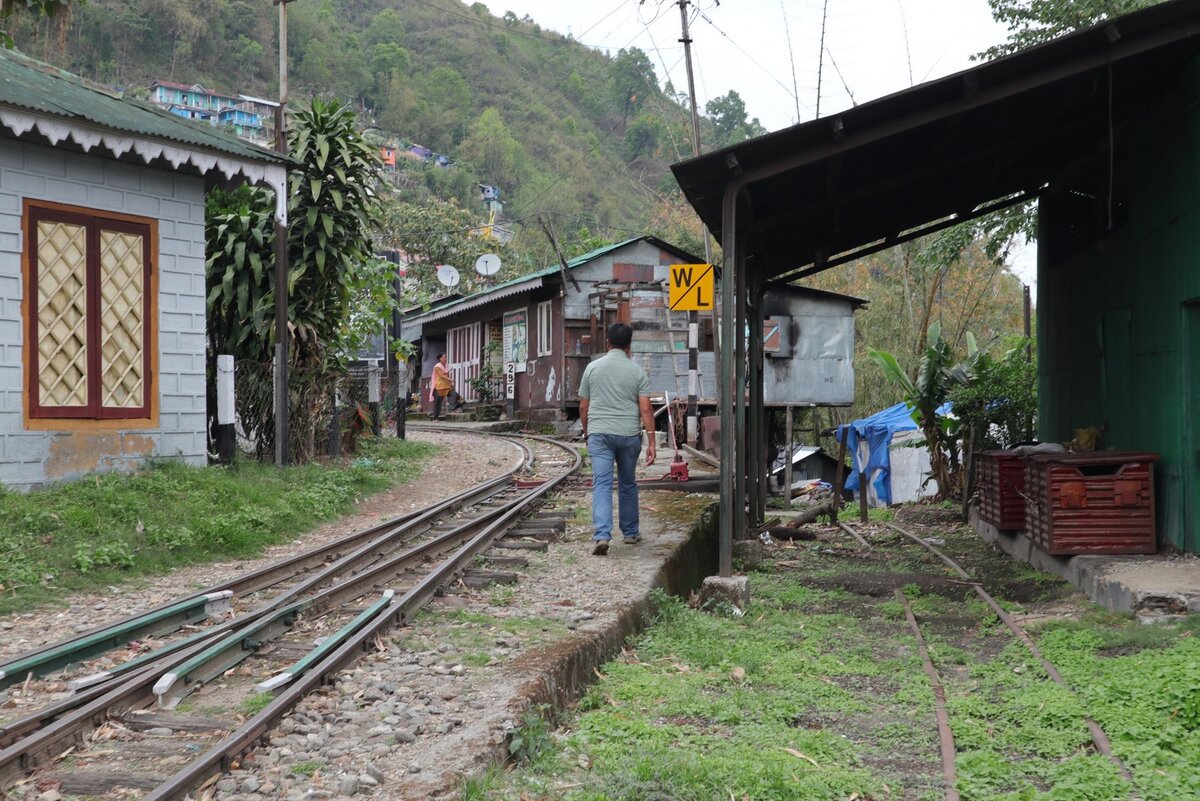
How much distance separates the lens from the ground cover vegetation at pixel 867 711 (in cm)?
456

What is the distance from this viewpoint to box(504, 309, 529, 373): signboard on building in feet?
106

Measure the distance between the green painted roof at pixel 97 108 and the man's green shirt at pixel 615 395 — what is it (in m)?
5.05

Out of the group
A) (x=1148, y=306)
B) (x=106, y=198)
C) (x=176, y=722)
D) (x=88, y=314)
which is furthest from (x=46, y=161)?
(x=1148, y=306)

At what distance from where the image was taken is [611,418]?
9.35 m

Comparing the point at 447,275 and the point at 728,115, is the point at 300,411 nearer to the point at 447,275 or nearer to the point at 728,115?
the point at 447,275

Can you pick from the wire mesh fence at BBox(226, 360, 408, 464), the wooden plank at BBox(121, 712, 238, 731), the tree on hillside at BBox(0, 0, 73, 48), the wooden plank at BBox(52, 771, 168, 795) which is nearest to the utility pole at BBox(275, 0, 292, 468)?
the wire mesh fence at BBox(226, 360, 408, 464)

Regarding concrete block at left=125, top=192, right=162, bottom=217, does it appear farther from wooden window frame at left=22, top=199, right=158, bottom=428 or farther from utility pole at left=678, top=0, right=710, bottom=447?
utility pole at left=678, top=0, right=710, bottom=447

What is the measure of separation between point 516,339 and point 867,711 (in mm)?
27792

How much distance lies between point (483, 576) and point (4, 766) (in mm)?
4519

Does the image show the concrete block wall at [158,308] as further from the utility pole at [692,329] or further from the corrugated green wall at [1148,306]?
the corrugated green wall at [1148,306]

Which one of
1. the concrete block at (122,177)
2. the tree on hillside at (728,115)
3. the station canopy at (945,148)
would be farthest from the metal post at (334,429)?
the tree on hillside at (728,115)

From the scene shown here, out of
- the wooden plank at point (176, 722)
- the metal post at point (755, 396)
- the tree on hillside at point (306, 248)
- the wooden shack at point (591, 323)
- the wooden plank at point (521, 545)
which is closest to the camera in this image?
the wooden plank at point (176, 722)

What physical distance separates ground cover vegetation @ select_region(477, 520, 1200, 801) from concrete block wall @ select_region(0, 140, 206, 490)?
20.0ft

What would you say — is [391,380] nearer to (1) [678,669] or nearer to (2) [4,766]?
(1) [678,669]
